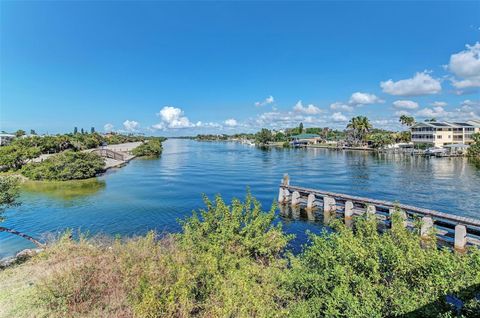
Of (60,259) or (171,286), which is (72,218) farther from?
(171,286)

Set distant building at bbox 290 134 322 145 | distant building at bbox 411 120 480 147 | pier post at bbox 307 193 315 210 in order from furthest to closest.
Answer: distant building at bbox 290 134 322 145
distant building at bbox 411 120 480 147
pier post at bbox 307 193 315 210

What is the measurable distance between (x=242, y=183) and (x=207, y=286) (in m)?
32.1

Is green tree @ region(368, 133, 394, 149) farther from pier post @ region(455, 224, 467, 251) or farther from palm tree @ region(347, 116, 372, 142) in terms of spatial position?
pier post @ region(455, 224, 467, 251)

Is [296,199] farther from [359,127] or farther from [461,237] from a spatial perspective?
[359,127]

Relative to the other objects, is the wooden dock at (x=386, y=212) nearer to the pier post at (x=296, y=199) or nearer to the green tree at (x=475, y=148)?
the pier post at (x=296, y=199)

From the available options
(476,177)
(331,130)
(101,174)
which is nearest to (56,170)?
(101,174)

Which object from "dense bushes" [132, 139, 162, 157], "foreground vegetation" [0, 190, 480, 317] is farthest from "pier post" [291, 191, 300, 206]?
"dense bushes" [132, 139, 162, 157]

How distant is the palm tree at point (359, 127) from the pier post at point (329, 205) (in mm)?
95485

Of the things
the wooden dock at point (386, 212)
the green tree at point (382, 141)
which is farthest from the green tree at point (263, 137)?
the wooden dock at point (386, 212)

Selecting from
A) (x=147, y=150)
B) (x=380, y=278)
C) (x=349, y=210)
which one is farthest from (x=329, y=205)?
(x=147, y=150)

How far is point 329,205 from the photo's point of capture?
2323 centimetres

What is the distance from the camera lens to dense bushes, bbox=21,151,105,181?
1542 inches

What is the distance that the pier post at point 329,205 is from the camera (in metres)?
23.2

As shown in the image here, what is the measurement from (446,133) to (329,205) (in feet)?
261
